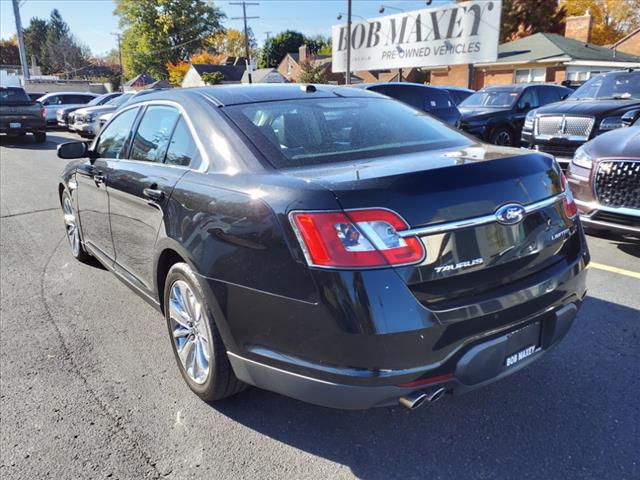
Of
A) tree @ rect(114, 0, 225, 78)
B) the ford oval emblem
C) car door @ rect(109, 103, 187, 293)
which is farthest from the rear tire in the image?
tree @ rect(114, 0, 225, 78)

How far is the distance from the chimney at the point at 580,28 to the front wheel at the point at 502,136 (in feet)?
103

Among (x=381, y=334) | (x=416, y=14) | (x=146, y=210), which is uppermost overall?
(x=416, y=14)

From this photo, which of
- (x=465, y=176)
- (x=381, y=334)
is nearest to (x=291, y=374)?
(x=381, y=334)

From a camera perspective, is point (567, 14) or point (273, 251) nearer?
point (273, 251)

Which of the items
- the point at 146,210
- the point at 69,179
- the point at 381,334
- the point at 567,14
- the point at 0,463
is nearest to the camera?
the point at 381,334

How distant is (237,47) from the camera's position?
97625mm

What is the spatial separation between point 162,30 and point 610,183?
236 feet

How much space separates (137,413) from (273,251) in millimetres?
1365

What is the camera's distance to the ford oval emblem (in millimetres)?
2193

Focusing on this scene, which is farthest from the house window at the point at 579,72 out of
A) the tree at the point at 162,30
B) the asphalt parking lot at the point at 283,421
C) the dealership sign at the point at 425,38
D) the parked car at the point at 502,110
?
the tree at the point at 162,30

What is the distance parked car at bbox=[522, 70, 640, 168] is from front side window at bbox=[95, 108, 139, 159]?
272 inches

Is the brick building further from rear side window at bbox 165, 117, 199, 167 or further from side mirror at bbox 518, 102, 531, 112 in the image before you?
rear side window at bbox 165, 117, 199, 167

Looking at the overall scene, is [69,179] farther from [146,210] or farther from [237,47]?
[237,47]

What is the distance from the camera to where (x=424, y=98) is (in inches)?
457
